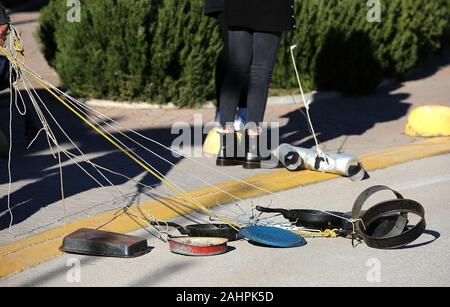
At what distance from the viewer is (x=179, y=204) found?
244 inches

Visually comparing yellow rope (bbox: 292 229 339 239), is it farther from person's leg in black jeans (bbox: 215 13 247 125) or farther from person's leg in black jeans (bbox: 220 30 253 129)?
person's leg in black jeans (bbox: 215 13 247 125)

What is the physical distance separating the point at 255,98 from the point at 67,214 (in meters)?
2.10

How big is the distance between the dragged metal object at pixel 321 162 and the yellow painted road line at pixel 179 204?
62 millimetres

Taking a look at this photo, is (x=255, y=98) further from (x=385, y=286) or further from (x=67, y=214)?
(x=385, y=286)

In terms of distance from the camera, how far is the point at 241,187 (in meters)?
6.72

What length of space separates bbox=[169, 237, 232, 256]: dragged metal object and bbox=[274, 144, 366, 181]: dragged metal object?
2.07 m

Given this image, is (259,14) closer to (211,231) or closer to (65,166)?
(65,166)

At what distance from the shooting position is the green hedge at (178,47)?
9773 millimetres

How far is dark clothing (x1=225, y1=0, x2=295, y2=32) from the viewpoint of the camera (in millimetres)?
7090

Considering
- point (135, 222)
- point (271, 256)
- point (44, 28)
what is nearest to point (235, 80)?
point (135, 222)

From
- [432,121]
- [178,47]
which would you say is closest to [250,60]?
[432,121]

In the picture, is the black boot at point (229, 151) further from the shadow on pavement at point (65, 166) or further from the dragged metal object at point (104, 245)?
the dragged metal object at point (104, 245)

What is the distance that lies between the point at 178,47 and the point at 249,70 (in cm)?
273

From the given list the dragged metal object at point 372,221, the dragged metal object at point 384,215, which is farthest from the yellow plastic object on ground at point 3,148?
the dragged metal object at point 384,215
